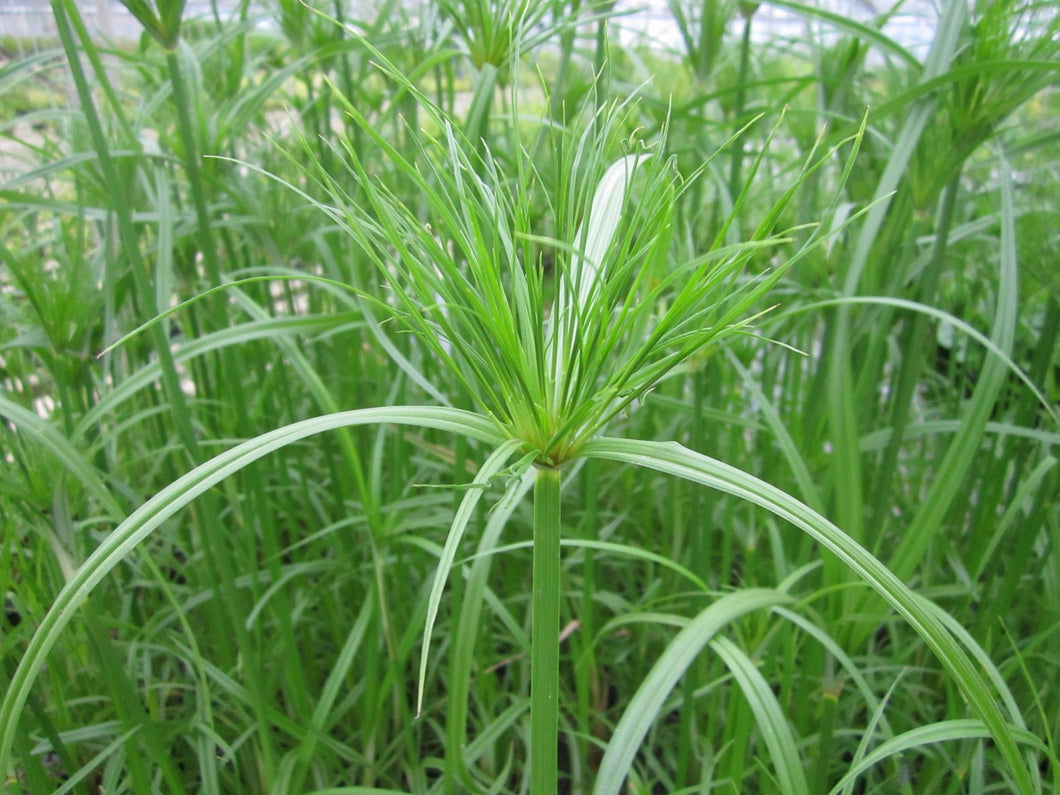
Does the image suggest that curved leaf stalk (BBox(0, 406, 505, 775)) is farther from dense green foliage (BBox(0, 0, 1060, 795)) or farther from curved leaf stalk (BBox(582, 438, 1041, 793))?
curved leaf stalk (BBox(582, 438, 1041, 793))

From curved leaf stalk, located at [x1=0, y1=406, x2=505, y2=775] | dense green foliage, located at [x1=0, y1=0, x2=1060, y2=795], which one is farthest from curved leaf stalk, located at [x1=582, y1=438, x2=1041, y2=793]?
curved leaf stalk, located at [x1=0, y1=406, x2=505, y2=775]

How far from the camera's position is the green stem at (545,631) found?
0.33 m

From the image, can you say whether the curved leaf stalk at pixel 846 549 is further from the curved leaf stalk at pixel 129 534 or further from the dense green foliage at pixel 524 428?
the curved leaf stalk at pixel 129 534

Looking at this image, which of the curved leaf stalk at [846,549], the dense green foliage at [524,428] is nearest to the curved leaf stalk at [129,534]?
the dense green foliage at [524,428]

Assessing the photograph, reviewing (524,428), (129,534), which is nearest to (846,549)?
(524,428)

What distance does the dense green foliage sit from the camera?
325 millimetres

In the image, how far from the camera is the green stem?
1.09ft

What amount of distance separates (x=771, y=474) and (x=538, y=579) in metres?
0.55

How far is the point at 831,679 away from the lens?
0.58 m

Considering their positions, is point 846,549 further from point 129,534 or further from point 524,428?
point 129,534

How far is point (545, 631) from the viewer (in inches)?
13.5

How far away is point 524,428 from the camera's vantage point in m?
0.33

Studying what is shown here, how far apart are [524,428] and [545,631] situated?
85mm

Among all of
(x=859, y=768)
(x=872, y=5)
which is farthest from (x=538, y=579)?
(x=872, y=5)
